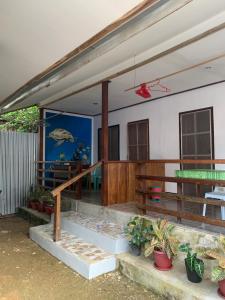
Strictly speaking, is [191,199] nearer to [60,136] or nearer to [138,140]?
[138,140]

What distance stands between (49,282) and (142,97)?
4.32 meters

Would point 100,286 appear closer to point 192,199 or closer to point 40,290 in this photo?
point 40,290

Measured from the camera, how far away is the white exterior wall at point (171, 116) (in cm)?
520

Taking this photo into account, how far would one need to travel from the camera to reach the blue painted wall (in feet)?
25.1

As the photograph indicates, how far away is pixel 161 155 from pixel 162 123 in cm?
81

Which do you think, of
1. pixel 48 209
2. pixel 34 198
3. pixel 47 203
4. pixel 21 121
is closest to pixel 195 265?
pixel 48 209

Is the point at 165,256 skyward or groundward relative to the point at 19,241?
skyward

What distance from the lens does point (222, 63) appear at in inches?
165

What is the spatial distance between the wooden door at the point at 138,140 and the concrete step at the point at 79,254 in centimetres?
320

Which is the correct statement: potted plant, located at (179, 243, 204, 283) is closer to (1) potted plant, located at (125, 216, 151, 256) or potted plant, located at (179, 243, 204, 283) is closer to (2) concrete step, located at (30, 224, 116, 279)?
(1) potted plant, located at (125, 216, 151, 256)

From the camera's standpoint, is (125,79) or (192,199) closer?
(192,199)

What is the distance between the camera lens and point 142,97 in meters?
5.96

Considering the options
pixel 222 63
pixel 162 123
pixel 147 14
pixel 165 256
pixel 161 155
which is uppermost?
pixel 222 63

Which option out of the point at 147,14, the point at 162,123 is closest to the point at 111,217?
the point at 162,123
